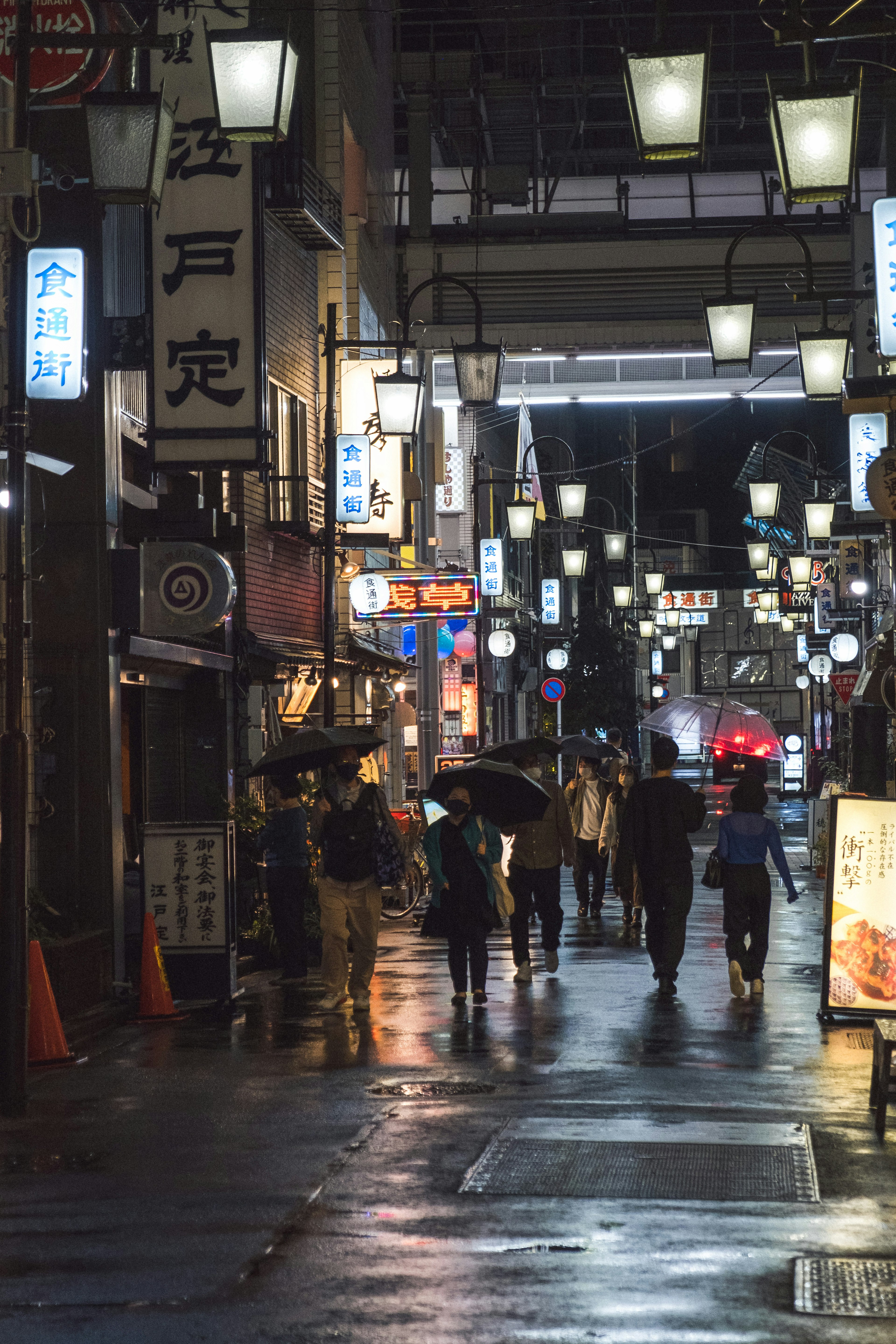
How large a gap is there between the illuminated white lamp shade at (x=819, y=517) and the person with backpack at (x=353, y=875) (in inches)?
628

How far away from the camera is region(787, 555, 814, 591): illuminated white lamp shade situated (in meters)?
35.3

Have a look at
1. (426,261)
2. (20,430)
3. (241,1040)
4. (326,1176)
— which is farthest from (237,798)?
(426,261)

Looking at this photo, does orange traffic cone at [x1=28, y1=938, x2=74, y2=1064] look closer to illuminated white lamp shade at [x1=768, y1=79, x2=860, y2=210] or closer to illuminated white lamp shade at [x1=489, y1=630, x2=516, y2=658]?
illuminated white lamp shade at [x1=768, y1=79, x2=860, y2=210]

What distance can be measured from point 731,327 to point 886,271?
5.21ft

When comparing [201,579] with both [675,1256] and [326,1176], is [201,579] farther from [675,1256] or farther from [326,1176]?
[675,1256]

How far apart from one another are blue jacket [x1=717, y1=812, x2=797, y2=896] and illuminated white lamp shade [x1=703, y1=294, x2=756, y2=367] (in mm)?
4814

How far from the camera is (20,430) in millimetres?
10016

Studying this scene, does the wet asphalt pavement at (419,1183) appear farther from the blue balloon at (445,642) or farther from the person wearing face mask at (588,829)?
the blue balloon at (445,642)

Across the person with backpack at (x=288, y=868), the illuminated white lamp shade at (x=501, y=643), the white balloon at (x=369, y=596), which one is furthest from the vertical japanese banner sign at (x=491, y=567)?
the person with backpack at (x=288, y=868)

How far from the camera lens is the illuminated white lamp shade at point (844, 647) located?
39.5 metres

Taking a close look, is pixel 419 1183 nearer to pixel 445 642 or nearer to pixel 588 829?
pixel 588 829

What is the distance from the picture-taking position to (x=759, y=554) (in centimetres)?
3503

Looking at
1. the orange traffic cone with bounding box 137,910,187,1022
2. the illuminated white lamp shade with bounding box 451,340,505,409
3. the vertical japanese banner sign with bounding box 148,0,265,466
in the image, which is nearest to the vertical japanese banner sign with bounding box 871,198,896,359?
the illuminated white lamp shade with bounding box 451,340,505,409

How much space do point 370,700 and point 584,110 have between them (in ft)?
39.9
